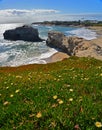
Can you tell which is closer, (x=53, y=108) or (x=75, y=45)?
(x=53, y=108)

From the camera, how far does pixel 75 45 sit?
320 ft

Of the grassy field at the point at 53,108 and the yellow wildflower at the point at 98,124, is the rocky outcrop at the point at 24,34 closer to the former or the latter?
the grassy field at the point at 53,108

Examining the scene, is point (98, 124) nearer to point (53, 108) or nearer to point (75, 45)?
point (53, 108)

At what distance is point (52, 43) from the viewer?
125 m

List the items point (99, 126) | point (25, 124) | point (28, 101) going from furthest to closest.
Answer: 1. point (28, 101)
2. point (25, 124)
3. point (99, 126)

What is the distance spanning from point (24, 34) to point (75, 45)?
67.4 meters

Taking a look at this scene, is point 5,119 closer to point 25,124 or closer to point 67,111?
point 25,124

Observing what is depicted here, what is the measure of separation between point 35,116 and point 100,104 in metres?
1.62

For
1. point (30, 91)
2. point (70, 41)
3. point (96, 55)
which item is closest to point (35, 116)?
point (30, 91)

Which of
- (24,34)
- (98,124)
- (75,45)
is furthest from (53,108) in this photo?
(24,34)

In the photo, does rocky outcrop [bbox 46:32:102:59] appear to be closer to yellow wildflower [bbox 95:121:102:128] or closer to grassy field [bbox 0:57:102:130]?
grassy field [bbox 0:57:102:130]

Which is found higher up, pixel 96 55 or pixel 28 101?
pixel 28 101

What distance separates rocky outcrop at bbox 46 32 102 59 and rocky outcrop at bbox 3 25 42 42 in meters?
27.8

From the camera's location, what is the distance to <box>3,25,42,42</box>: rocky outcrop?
157 meters
